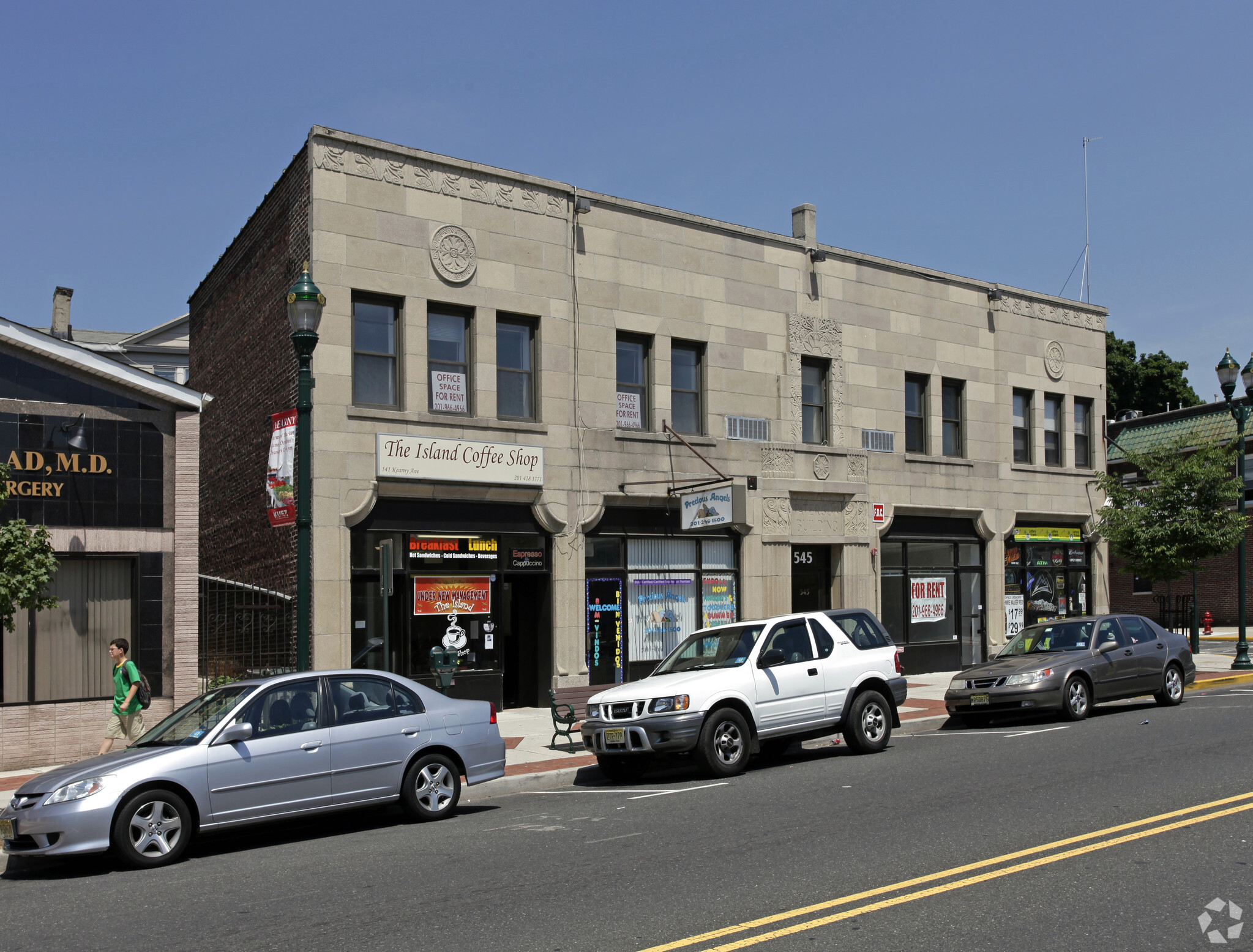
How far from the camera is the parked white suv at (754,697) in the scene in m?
12.4

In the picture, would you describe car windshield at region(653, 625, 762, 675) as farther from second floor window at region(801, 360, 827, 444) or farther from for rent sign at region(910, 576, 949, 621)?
for rent sign at region(910, 576, 949, 621)

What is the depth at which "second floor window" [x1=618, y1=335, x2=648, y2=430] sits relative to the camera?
20.9 m

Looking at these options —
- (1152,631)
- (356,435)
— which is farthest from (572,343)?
(1152,631)

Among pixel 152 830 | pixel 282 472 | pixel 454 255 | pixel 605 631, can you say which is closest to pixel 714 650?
pixel 282 472

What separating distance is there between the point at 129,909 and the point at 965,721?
1229 cm

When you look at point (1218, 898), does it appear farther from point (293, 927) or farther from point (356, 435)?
point (356, 435)

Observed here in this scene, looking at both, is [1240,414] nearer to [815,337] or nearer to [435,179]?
[815,337]

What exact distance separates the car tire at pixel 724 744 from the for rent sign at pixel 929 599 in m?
13.3

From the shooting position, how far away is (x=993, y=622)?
86.5 ft

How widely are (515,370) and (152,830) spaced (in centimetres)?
1156

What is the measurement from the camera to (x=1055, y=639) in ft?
56.4

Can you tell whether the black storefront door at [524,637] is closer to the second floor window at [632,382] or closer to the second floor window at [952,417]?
the second floor window at [632,382]

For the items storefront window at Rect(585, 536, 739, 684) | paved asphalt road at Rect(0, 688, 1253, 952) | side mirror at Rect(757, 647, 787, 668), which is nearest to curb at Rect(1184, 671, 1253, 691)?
storefront window at Rect(585, 536, 739, 684)

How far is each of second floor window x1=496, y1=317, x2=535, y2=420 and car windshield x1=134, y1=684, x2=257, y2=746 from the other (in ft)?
31.0
